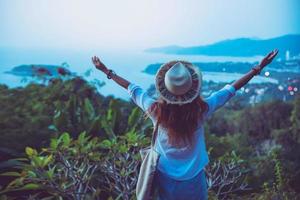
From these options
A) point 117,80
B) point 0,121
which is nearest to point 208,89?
point 0,121

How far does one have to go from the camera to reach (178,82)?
1955mm

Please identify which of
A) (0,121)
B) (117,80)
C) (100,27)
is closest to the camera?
(117,80)

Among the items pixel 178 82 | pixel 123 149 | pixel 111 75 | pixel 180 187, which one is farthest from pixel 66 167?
pixel 178 82

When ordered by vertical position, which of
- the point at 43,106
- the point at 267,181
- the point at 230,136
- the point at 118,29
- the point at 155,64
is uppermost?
the point at 118,29

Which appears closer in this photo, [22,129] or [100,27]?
[22,129]

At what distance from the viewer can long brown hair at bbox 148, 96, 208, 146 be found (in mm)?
1995

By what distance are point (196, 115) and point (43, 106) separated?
1.96 metres

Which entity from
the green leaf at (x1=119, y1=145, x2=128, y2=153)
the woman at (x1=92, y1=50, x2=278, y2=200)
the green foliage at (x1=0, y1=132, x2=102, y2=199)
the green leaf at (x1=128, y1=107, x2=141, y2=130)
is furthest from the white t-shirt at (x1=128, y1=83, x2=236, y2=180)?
the green leaf at (x1=128, y1=107, x2=141, y2=130)

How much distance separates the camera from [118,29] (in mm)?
3875

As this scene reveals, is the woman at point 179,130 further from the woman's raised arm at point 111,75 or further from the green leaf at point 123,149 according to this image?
the green leaf at point 123,149

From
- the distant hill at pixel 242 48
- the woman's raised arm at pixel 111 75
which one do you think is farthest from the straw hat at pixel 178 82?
the distant hill at pixel 242 48

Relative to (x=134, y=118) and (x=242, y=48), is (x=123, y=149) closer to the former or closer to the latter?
(x=134, y=118)

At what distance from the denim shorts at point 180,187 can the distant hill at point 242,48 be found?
1972 millimetres

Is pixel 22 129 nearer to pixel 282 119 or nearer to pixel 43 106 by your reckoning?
pixel 43 106
